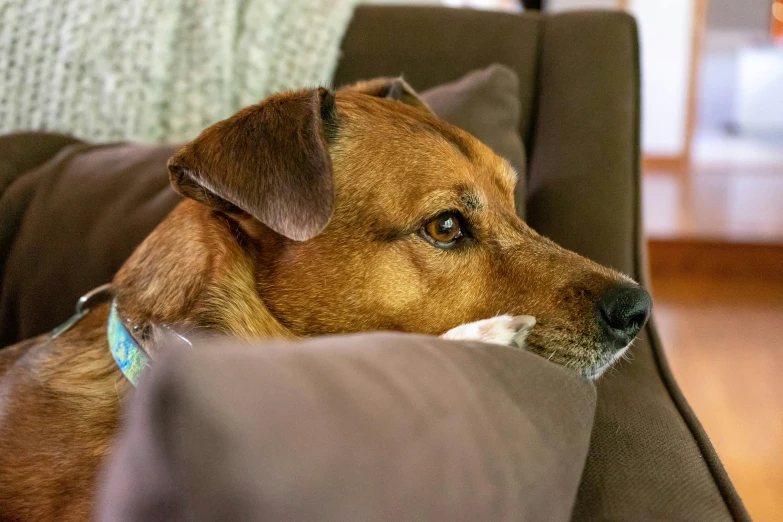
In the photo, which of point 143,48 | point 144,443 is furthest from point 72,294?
point 144,443

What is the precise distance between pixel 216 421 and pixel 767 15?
9.09 m

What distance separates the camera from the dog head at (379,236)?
112cm

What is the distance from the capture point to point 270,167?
112cm

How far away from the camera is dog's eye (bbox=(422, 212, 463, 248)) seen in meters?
1.24

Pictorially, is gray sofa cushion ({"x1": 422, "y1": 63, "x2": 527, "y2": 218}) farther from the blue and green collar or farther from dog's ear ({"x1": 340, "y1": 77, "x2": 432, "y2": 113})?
the blue and green collar

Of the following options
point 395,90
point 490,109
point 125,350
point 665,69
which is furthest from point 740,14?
point 125,350

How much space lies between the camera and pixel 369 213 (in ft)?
4.05

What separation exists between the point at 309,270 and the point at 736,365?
8.79ft

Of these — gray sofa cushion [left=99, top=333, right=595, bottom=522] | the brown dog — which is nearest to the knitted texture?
the brown dog

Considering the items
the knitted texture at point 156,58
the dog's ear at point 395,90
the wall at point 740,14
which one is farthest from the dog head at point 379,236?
the wall at point 740,14

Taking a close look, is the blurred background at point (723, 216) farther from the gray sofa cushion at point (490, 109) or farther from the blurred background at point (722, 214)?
the gray sofa cushion at point (490, 109)

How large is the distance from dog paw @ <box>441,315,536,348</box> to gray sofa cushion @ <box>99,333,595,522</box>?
22 cm

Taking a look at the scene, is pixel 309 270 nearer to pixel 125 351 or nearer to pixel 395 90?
pixel 125 351

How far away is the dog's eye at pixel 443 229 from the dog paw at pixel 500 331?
196 millimetres
